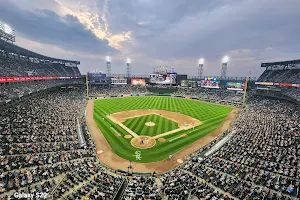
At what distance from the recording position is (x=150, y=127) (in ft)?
114

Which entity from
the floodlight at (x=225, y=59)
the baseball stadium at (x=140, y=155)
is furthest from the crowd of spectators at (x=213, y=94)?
the baseball stadium at (x=140, y=155)

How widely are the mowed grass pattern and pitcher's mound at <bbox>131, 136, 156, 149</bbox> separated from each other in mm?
1853

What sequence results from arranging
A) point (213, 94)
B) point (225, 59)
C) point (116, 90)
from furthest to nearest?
point (116, 90), point (225, 59), point (213, 94)

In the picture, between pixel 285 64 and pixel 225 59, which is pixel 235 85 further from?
pixel 285 64

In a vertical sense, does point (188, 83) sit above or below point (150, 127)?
above

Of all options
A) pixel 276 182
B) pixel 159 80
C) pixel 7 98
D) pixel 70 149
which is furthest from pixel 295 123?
pixel 159 80

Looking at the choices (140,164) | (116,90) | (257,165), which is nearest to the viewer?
(257,165)

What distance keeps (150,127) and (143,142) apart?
757cm

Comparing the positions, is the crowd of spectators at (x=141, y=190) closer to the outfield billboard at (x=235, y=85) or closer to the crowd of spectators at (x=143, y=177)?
the crowd of spectators at (x=143, y=177)

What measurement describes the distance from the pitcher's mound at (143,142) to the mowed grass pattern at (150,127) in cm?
185

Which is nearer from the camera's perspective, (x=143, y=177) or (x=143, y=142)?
(x=143, y=177)

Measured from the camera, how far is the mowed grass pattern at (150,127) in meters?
32.4

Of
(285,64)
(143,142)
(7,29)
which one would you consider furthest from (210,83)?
(7,29)

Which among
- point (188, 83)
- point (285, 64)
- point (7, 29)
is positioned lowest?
point (188, 83)
